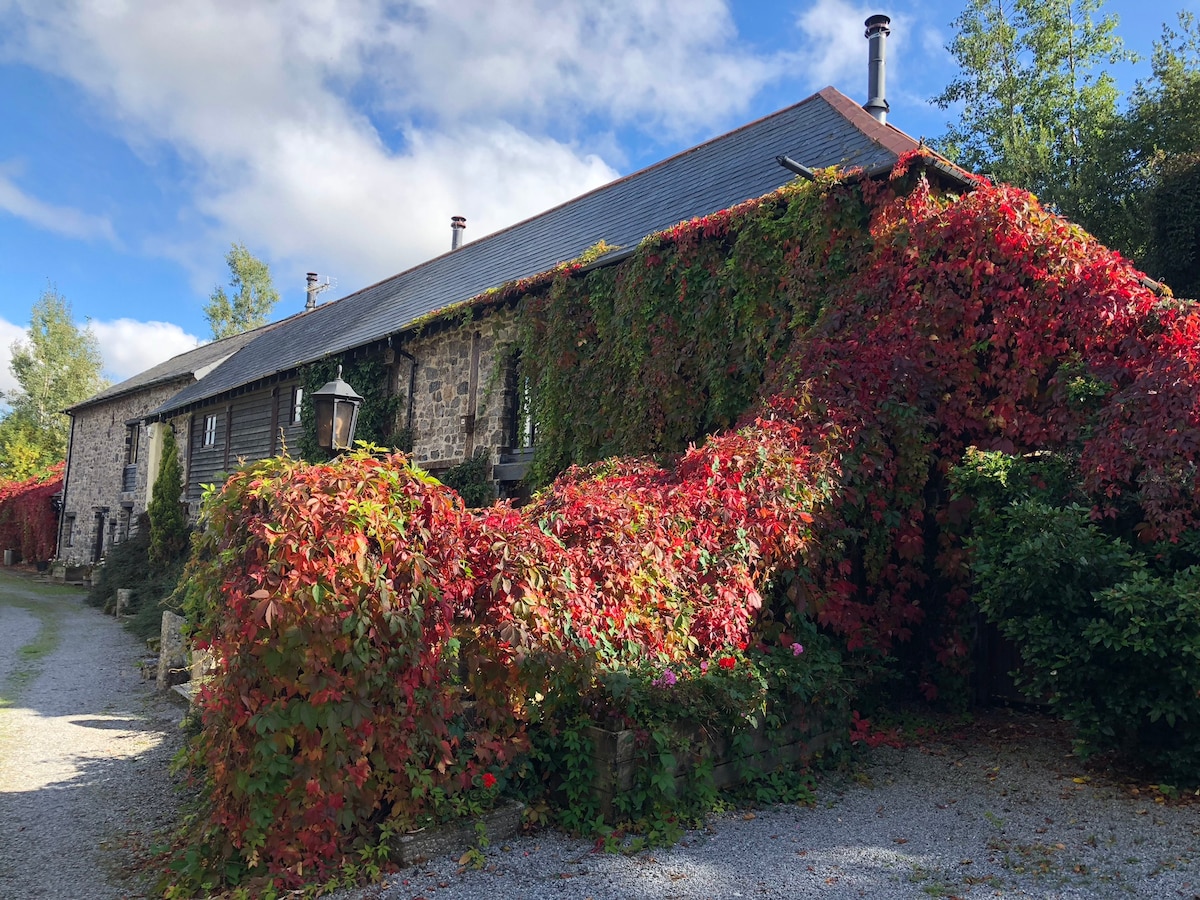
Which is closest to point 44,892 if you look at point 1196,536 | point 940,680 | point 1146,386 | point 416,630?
point 416,630

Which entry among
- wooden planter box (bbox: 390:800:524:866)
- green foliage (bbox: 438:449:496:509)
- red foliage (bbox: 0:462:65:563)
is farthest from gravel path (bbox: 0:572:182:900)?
red foliage (bbox: 0:462:65:563)

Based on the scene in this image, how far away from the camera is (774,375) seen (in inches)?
275

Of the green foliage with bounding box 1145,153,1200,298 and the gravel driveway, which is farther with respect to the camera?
the green foliage with bounding box 1145,153,1200,298

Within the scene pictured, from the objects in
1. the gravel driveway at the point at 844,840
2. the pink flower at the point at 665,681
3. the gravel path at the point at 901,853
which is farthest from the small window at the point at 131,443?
the gravel path at the point at 901,853

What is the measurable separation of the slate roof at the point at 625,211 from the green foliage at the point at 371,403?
378 millimetres

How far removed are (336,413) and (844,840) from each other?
5.12 m

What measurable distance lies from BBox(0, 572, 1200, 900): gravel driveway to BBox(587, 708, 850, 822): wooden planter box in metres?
0.25

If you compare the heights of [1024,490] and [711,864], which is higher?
[1024,490]

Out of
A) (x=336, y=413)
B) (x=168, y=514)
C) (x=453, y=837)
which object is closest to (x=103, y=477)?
(x=168, y=514)

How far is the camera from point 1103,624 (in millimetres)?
4293

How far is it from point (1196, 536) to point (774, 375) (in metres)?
3.25

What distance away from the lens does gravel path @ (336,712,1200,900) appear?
3459 mm

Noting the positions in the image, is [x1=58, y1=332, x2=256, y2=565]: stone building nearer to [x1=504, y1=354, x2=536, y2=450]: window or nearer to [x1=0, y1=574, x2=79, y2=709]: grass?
→ [x1=0, y1=574, x2=79, y2=709]: grass

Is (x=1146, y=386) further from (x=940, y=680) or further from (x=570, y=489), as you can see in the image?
(x=570, y=489)
